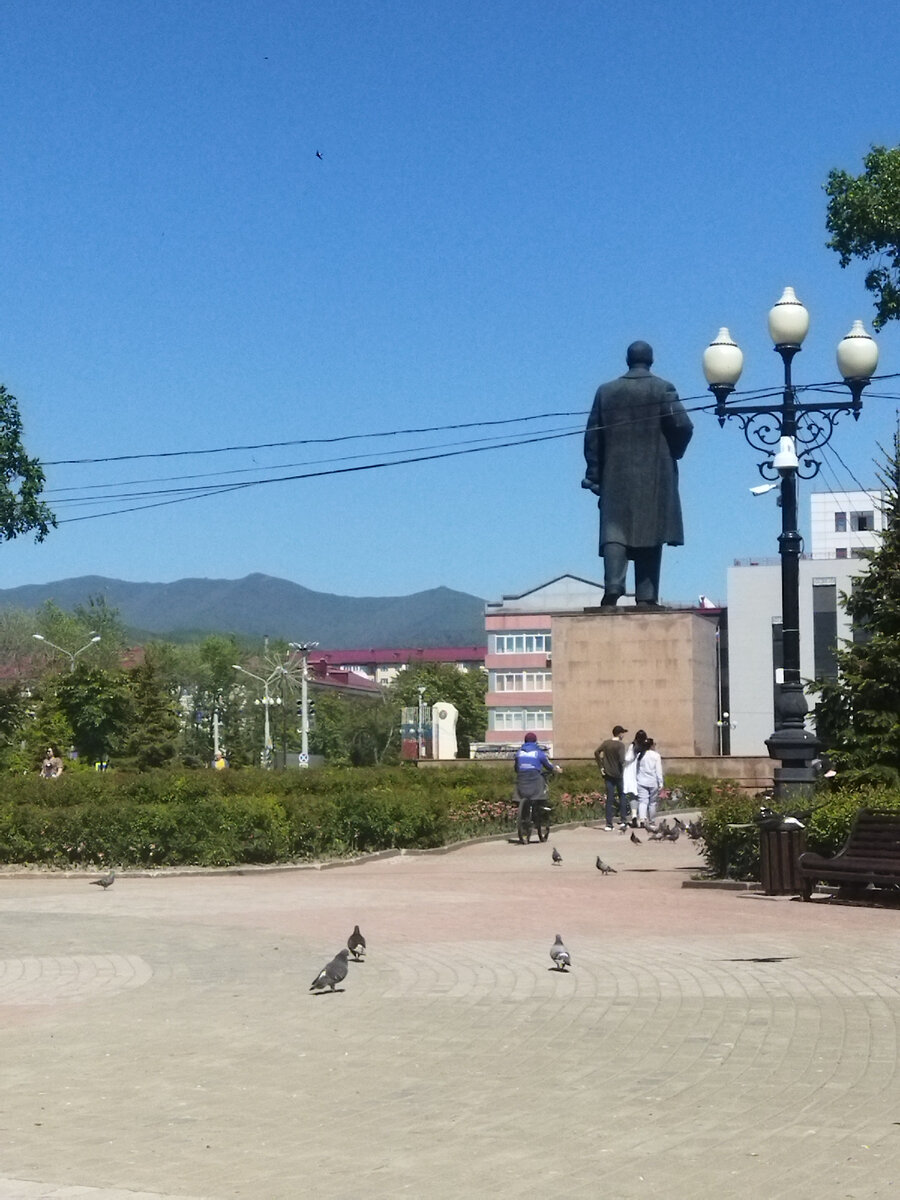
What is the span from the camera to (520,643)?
12838 cm

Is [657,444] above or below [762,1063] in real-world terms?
above

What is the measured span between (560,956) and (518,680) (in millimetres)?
116613

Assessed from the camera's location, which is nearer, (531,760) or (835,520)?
(531,760)

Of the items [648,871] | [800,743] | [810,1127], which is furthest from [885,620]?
[810,1127]

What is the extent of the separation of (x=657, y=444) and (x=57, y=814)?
1685 cm

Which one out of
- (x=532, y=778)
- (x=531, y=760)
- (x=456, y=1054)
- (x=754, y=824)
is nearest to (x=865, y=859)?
(x=754, y=824)

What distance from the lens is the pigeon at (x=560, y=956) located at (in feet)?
34.4

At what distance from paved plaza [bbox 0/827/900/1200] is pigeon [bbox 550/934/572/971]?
3.0 inches

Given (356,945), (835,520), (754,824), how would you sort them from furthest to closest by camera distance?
(835,520), (754,824), (356,945)

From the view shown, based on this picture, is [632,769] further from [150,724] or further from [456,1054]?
[150,724]

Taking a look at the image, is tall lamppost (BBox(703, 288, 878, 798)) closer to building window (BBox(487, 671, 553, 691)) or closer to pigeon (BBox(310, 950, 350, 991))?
pigeon (BBox(310, 950, 350, 991))

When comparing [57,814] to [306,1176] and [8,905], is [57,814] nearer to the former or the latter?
[8,905]

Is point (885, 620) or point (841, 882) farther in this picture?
point (885, 620)

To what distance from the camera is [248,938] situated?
12633mm
